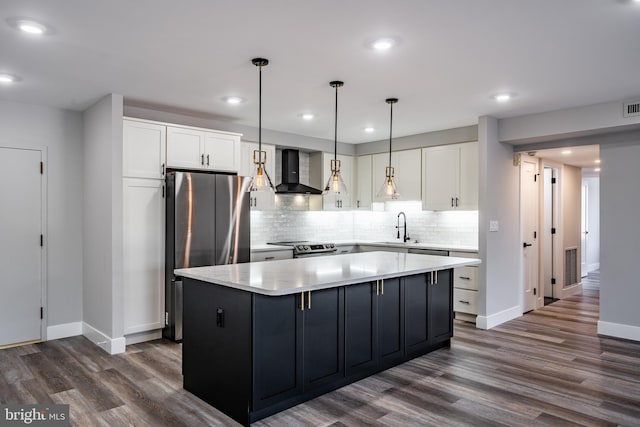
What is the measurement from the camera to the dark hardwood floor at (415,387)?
284 cm

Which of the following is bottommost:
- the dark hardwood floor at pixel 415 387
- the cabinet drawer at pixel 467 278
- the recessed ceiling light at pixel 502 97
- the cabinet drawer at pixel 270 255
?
the dark hardwood floor at pixel 415 387

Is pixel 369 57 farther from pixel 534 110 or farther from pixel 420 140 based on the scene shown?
pixel 420 140

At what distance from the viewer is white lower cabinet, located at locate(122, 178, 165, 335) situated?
4371 mm

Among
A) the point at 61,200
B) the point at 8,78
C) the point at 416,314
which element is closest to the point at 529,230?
the point at 416,314

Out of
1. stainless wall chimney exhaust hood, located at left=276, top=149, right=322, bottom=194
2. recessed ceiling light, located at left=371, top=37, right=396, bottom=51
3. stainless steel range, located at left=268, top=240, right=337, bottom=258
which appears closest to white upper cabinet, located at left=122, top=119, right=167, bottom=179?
stainless wall chimney exhaust hood, located at left=276, top=149, right=322, bottom=194

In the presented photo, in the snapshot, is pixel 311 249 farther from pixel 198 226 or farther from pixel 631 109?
pixel 631 109

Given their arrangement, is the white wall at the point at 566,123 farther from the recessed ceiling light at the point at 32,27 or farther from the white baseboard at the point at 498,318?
the recessed ceiling light at the point at 32,27

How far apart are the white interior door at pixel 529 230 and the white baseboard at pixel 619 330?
108 centimetres

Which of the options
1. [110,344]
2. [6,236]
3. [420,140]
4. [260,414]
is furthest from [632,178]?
[6,236]

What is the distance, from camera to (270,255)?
549cm

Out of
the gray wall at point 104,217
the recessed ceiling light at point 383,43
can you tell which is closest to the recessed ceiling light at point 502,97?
the recessed ceiling light at point 383,43

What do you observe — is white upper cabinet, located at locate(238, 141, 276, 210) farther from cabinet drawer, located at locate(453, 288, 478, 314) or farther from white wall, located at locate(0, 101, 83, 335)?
cabinet drawer, located at locate(453, 288, 478, 314)

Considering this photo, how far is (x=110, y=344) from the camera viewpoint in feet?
13.7

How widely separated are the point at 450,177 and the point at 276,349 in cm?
388
